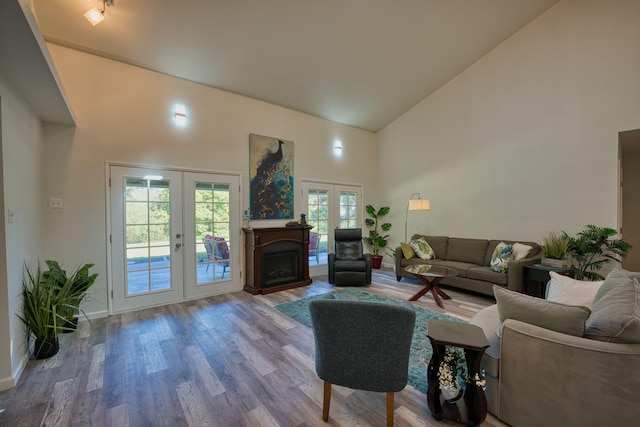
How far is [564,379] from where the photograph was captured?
4.73ft

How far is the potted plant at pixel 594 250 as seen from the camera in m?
3.38

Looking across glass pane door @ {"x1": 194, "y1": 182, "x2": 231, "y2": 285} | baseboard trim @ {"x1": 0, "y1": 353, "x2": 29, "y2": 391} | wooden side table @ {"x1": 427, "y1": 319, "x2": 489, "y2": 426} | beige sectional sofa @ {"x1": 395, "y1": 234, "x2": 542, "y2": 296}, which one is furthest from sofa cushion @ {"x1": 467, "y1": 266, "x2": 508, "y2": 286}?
baseboard trim @ {"x1": 0, "y1": 353, "x2": 29, "y2": 391}

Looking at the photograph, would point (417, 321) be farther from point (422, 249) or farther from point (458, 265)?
point (422, 249)

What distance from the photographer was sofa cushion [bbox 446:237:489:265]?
4621 mm

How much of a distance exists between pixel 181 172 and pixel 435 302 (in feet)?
14.0

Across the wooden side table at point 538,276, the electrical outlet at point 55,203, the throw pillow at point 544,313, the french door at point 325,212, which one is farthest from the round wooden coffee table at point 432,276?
the electrical outlet at point 55,203

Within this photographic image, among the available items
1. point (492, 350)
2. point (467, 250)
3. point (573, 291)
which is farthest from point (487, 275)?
point (492, 350)

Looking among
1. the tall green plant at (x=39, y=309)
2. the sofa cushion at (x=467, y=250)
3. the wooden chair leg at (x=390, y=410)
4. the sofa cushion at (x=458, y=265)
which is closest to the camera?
the wooden chair leg at (x=390, y=410)

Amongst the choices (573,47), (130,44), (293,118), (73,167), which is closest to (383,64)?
(293,118)

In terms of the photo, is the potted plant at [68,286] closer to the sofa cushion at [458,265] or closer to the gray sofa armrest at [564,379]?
the gray sofa armrest at [564,379]

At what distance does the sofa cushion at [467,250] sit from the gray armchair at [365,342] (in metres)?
3.85

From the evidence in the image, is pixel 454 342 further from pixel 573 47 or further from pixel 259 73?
pixel 573 47

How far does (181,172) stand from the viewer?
13.1ft

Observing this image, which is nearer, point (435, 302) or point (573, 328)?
point (573, 328)
